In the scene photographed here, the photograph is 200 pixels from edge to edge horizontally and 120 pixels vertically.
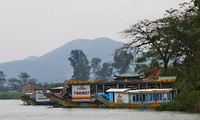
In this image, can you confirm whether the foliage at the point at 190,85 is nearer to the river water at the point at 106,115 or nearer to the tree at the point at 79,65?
the river water at the point at 106,115

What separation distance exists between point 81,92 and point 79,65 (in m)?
132

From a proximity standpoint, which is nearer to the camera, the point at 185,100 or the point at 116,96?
the point at 185,100

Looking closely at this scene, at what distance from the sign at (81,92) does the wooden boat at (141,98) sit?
462 centimetres

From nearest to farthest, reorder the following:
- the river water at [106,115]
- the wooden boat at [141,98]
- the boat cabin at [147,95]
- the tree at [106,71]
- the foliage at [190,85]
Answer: the river water at [106,115] → the foliage at [190,85] → the wooden boat at [141,98] → the boat cabin at [147,95] → the tree at [106,71]

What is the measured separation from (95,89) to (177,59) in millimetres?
10080

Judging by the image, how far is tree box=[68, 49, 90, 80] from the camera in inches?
7377

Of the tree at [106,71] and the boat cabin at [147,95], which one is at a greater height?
the tree at [106,71]

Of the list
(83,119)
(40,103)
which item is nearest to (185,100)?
(83,119)

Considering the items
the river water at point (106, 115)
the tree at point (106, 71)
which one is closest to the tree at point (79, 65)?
the tree at point (106, 71)

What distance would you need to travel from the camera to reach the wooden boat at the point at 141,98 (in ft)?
168

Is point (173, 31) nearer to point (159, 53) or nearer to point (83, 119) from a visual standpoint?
point (159, 53)

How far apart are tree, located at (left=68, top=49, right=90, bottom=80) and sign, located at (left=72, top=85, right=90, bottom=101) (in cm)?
12531

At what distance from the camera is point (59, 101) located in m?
59.5

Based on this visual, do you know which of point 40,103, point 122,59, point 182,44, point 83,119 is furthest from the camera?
point 122,59
